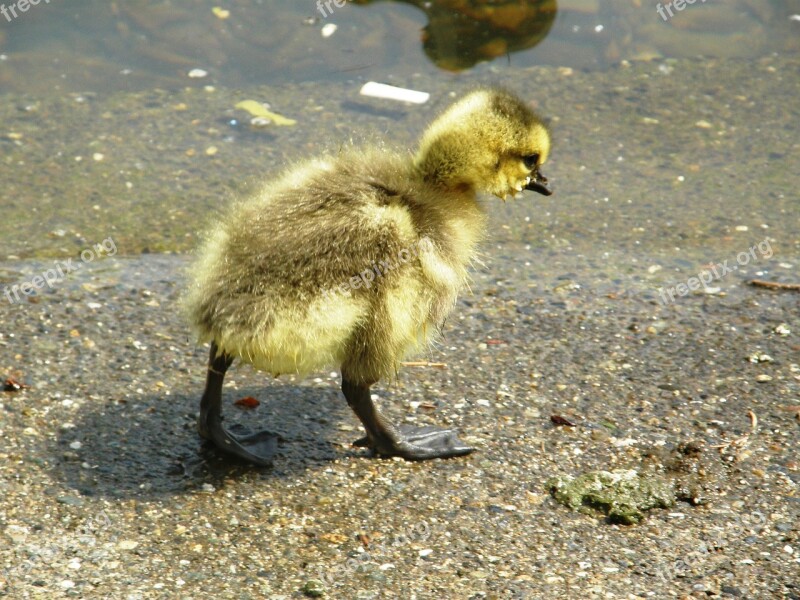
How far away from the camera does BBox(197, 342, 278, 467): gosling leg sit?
10.7 ft

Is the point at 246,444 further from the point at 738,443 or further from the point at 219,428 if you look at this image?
the point at 738,443

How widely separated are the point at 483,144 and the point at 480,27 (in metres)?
4.20

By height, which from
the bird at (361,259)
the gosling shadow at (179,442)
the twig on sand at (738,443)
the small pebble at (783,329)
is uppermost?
the bird at (361,259)

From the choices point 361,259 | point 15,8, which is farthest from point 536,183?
point 15,8

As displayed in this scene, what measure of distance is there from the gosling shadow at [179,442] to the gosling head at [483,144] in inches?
40.3

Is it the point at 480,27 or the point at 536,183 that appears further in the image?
the point at 480,27

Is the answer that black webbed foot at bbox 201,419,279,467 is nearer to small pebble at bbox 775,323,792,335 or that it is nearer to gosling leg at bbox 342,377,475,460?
gosling leg at bbox 342,377,475,460

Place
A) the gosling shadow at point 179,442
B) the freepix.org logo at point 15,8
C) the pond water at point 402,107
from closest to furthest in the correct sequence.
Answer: the gosling shadow at point 179,442, the pond water at point 402,107, the freepix.org logo at point 15,8

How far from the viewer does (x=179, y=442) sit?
11.3ft

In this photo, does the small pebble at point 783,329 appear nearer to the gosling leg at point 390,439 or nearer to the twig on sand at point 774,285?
the twig on sand at point 774,285

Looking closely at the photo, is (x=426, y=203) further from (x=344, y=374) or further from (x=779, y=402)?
(x=779, y=402)

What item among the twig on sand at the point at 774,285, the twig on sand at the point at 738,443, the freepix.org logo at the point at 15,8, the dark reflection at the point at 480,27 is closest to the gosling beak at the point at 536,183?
the twig on sand at the point at 738,443

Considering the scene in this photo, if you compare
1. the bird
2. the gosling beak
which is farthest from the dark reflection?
the bird

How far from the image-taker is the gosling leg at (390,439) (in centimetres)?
332
